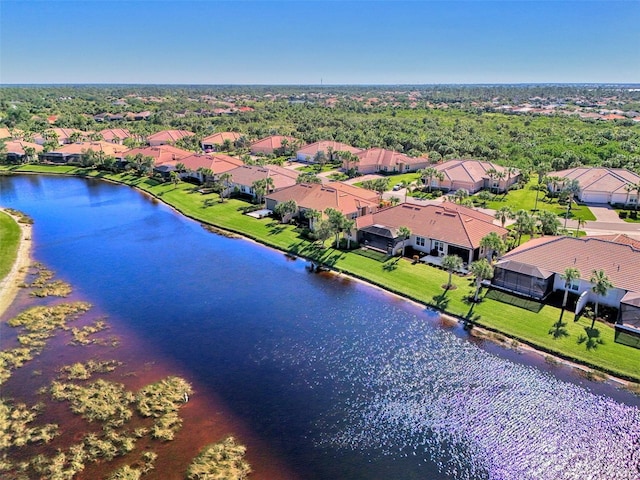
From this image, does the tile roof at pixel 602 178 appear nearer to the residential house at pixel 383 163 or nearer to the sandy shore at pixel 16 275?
the residential house at pixel 383 163

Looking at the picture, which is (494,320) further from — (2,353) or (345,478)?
(2,353)

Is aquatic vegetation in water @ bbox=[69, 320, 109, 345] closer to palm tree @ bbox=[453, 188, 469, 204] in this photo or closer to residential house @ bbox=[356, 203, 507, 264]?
residential house @ bbox=[356, 203, 507, 264]

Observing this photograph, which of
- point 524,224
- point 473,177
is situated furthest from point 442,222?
point 473,177

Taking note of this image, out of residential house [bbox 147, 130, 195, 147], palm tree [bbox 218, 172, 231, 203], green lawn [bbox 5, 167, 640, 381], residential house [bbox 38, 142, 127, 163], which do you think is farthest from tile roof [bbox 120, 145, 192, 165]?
green lawn [bbox 5, 167, 640, 381]

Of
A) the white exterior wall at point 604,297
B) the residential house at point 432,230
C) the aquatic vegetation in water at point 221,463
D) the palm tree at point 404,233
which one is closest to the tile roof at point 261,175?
the residential house at point 432,230

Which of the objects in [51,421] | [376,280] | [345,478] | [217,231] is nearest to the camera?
[345,478]

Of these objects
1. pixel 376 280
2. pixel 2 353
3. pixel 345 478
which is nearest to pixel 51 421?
pixel 2 353
